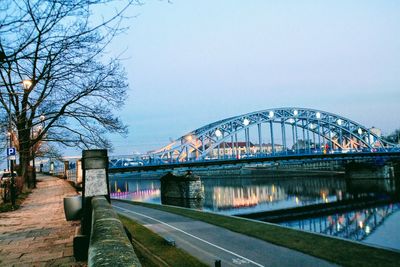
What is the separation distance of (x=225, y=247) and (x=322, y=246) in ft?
14.4

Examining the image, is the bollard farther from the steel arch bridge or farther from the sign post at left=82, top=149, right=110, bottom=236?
the steel arch bridge

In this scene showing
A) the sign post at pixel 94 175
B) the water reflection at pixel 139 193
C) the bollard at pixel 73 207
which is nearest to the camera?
the sign post at pixel 94 175

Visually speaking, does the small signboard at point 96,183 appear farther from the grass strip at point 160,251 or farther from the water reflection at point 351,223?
the water reflection at point 351,223

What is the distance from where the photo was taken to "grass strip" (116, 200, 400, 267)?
13602 mm

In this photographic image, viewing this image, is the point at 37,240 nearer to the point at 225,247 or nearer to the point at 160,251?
the point at 160,251

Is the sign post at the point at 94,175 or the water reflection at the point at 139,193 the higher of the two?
the sign post at the point at 94,175

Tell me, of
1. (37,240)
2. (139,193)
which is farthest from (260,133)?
(37,240)

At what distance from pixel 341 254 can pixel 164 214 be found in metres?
15.1

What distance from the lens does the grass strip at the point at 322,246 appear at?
44.6ft

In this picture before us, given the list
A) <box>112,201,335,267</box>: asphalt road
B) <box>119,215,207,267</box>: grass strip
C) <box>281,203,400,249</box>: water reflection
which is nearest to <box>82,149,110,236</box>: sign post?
<box>119,215,207,267</box>: grass strip

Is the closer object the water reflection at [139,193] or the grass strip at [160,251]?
the grass strip at [160,251]

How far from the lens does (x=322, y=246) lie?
51.6ft

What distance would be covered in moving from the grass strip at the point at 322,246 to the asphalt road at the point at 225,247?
0.60 metres

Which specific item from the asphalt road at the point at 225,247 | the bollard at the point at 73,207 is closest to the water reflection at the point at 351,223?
the asphalt road at the point at 225,247
